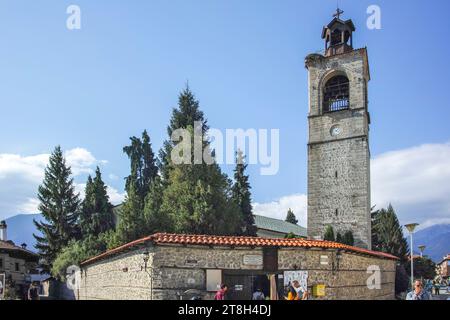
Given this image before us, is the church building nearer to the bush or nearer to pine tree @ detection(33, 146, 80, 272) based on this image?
the bush

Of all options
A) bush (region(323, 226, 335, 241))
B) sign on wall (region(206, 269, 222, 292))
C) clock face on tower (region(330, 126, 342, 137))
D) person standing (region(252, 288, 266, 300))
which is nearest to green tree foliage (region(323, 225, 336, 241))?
bush (region(323, 226, 335, 241))

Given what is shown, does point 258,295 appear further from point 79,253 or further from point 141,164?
point 141,164

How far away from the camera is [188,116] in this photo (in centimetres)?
3409

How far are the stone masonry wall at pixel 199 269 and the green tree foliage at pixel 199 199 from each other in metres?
7.45

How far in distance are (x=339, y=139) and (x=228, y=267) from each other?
63.5 feet

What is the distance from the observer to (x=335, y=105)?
3366 centimetres

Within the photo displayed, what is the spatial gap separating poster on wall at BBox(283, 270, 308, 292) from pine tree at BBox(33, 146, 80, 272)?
2557cm

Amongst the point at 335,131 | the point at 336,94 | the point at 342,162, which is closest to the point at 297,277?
the point at 342,162

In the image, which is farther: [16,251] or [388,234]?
[388,234]

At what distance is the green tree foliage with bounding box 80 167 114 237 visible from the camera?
35156mm
